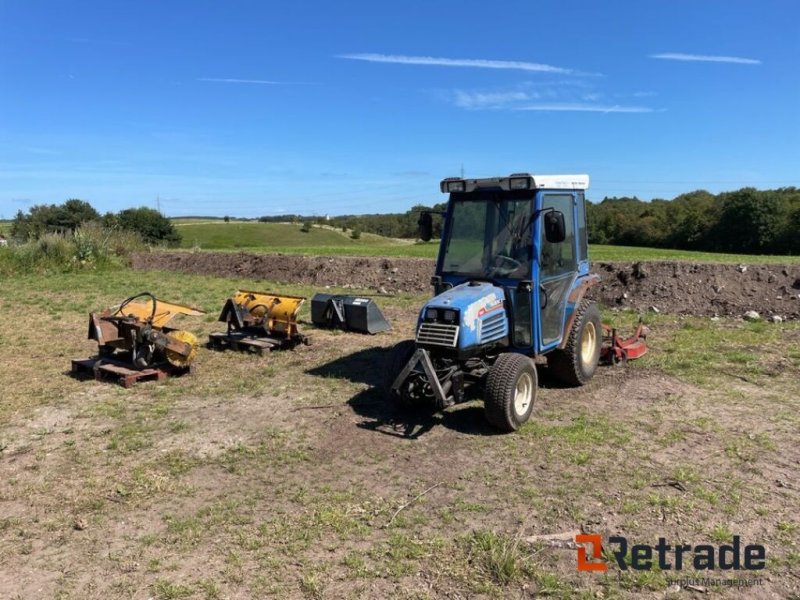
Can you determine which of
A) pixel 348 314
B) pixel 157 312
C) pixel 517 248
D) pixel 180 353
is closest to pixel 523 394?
pixel 517 248

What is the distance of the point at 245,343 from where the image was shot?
29.9 feet

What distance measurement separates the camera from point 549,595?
328cm

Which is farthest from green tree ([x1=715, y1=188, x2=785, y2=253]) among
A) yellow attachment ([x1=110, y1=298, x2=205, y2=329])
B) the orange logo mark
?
the orange logo mark

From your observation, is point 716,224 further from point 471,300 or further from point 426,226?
point 471,300

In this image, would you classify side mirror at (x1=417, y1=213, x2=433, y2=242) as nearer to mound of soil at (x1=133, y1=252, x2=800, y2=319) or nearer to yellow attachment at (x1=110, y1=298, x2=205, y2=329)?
yellow attachment at (x1=110, y1=298, x2=205, y2=329)

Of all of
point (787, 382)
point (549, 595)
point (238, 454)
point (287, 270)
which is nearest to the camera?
point (549, 595)

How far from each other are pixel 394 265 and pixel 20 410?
12.7 meters

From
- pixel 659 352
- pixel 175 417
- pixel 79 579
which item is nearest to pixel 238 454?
pixel 175 417

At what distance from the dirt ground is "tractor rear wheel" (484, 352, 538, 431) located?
0.20 meters

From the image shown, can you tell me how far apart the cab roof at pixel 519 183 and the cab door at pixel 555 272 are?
11cm

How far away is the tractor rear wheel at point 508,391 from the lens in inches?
212

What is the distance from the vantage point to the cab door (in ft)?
20.5

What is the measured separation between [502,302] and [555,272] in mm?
904

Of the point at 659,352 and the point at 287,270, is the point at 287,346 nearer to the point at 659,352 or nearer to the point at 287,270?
the point at 659,352
